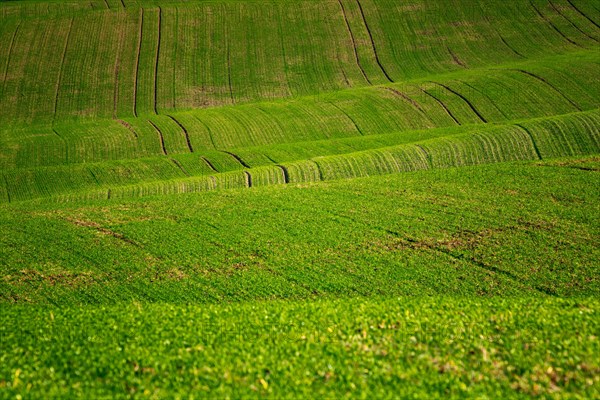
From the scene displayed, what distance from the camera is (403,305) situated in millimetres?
16547

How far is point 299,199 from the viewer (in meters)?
29.6

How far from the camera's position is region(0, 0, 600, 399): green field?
1313 centimetres

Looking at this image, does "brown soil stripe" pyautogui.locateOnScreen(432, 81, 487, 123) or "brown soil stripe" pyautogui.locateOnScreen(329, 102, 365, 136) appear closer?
"brown soil stripe" pyautogui.locateOnScreen(329, 102, 365, 136)

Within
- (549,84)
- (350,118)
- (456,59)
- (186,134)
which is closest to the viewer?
(186,134)

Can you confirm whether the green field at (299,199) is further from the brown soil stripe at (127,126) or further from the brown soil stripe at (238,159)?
the brown soil stripe at (238,159)

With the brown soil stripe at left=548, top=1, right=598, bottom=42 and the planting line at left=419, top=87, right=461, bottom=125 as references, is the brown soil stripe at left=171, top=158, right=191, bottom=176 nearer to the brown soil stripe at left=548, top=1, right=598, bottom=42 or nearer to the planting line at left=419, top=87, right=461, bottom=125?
the planting line at left=419, top=87, right=461, bottom=125

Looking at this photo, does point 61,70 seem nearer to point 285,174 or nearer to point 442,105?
point 285,174

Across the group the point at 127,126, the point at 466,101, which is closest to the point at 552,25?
the point at 466,101

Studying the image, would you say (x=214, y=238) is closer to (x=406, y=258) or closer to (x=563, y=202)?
(x=406, y=258)

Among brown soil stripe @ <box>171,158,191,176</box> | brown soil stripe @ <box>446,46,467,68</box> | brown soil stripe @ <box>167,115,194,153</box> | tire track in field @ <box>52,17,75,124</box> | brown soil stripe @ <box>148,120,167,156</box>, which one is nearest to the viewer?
brown soil stripe @ <box>171,158,191,176</box>

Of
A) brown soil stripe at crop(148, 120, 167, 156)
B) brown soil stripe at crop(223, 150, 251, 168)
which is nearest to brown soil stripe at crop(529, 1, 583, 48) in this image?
brown soil stripe at crop(223, 150, 251, 168)

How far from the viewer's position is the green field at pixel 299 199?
13.1m

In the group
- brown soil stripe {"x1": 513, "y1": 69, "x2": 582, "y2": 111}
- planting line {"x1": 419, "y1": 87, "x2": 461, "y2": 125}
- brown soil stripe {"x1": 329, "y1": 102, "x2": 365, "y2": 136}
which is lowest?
brown soil stripe {"x1": 329, "y1": 102, "x2": 365, "y2": 136}

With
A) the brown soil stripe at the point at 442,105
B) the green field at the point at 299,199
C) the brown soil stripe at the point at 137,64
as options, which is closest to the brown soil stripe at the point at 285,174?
the green field at the point at 299,199
